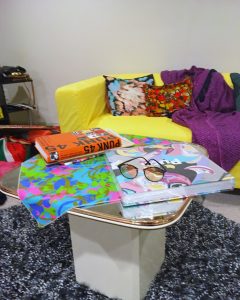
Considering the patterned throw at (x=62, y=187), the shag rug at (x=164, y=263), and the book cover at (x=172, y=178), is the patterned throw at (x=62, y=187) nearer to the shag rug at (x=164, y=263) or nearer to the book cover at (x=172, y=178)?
the book cover at (x=172, y=178)

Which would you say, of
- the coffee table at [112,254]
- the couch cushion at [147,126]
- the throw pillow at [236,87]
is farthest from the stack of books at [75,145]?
the throw pillow at [236,87]

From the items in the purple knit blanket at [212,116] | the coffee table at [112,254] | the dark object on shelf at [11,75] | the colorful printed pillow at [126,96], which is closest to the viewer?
the coffee table at [112,254]

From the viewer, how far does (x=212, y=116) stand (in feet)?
5.89

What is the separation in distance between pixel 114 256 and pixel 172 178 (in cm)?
32

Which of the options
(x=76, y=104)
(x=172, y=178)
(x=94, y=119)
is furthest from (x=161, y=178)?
(x=94, y=119)

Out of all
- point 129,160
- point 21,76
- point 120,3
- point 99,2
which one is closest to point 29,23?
point 21,76

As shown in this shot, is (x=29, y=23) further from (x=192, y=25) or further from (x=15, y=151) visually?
(x=192, y=25)

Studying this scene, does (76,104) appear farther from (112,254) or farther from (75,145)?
(112,254)

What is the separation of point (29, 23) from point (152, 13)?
1172mm

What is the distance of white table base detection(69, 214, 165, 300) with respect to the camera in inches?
32.4

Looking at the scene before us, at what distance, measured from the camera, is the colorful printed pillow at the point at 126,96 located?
6.59 feet

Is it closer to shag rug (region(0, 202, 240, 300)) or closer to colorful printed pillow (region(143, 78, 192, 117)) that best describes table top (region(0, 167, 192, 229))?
shag rug (region(0, 202, 240, 300))

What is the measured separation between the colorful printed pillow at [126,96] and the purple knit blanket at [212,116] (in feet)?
0.73

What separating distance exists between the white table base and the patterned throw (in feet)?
0.38
